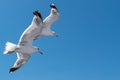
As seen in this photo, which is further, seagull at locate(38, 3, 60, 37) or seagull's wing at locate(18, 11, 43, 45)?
seagull at locate(38, 3, 60, 37)

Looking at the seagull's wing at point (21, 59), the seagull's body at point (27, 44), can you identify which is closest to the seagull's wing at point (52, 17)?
the seagull's body at point (27, 44)

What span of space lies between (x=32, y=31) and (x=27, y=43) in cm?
129

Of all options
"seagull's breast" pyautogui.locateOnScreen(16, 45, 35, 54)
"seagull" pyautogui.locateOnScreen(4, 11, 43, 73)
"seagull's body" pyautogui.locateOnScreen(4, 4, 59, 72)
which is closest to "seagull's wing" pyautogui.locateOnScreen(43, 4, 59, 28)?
"seagull's body" pyautogui.locateOnScreen(4, 4, 59, 72)

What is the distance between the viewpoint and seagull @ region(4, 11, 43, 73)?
29.5 m

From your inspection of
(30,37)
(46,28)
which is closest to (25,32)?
(30,37)

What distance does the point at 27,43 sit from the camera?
3098 centimetres

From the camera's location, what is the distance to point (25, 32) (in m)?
30.2

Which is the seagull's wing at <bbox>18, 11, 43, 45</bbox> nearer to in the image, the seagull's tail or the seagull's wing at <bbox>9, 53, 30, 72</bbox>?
the seagull's tail

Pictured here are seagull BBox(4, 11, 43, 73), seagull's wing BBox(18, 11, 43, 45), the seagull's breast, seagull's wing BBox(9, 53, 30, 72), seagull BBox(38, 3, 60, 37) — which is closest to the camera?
seagull's wing BBox(18, 11, 43, 45)

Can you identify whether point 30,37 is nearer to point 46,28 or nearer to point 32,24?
point 32,24

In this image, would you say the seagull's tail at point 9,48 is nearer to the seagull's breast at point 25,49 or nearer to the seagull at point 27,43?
the seagull at point 27,43

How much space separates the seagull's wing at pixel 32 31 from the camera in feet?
96.3

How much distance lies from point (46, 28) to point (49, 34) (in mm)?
536

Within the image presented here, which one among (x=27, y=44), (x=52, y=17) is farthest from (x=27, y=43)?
(x=52, y=17)
